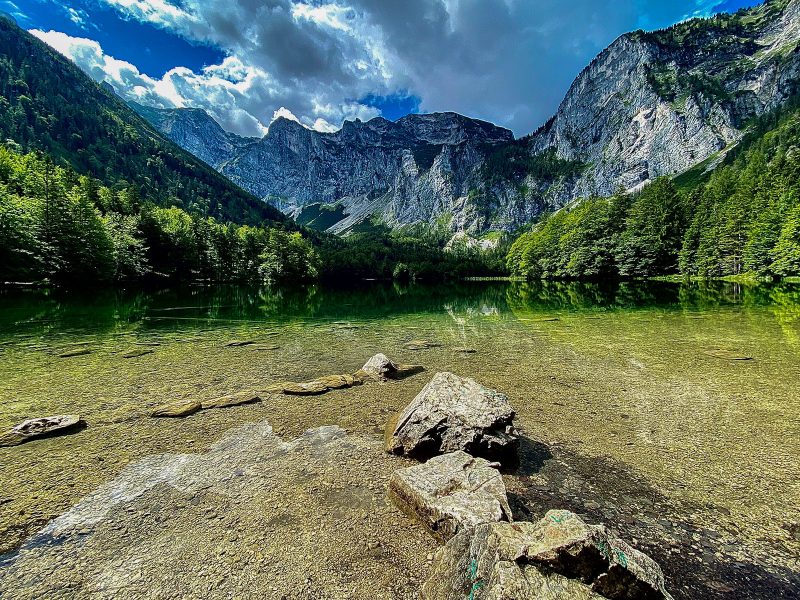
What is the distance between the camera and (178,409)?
12406 millimetres

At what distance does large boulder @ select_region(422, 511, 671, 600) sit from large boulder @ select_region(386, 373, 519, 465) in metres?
4.15

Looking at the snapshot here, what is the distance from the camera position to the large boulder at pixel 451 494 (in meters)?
6.21

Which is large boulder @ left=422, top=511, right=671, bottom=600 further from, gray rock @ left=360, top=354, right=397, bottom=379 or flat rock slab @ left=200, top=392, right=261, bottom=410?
gray rock @ left=360, top=354, right=397, bottom=379

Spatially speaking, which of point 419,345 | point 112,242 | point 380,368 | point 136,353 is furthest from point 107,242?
point 380,368

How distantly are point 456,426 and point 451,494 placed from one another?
Result: 8.74ft

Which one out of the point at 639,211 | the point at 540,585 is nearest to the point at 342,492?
the point at 540,585

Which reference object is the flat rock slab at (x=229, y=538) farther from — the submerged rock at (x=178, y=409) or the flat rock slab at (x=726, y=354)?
the flat rock slab at (x=726, y=354)

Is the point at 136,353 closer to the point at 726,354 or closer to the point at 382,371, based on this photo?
the point at 382,371

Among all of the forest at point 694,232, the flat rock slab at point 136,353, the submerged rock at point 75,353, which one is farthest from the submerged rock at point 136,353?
the forest at point 694,232

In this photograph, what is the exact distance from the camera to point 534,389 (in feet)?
48.7

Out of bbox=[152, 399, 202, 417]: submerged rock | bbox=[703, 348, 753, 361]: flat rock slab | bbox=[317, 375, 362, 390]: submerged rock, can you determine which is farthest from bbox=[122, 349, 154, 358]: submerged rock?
bbox=[703, 348, 753, 361]: flat rock slab

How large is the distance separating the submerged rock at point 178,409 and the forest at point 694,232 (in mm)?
87601

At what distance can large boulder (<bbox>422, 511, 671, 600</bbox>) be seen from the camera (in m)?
4.16

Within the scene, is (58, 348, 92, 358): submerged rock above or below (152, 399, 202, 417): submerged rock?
below
